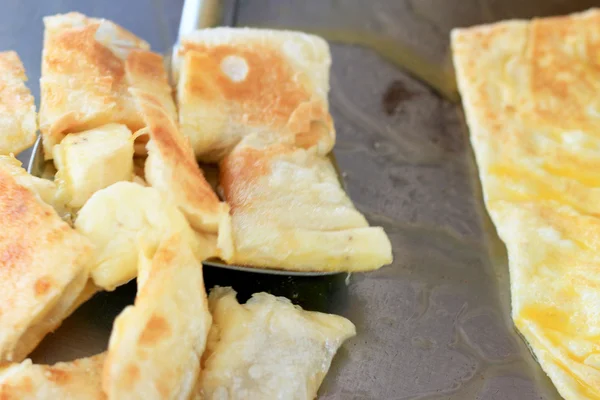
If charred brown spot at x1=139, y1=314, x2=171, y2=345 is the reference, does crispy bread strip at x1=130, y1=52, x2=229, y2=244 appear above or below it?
above

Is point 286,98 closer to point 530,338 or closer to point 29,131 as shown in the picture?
point 29,131

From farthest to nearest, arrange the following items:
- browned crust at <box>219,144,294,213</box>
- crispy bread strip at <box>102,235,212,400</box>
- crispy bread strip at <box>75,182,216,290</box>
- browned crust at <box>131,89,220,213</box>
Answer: browned crust at <box>219,144,294,213</box>
browned crust at <box>131,89,220,213</box>
crispy bread strip at <box>75,182,216,290</box>
crispy bread strip at <box>102,235,212,400</box>

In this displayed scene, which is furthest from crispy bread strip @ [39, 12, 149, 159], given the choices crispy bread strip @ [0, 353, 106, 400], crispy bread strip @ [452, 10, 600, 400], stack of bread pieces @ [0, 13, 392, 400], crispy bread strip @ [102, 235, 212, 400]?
crispy bread strip @ [452, 10, 600, 400]

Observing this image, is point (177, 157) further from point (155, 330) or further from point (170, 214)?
point (155, 330)

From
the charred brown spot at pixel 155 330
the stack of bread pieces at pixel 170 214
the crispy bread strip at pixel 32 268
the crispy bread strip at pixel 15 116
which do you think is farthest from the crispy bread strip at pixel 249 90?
the charred brown spot at pixel 155 330

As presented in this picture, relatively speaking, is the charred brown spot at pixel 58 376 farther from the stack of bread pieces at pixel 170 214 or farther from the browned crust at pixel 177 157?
the browned crust at pixel 177 157

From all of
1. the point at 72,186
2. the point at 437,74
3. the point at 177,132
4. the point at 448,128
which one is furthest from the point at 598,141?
the point at 72,186

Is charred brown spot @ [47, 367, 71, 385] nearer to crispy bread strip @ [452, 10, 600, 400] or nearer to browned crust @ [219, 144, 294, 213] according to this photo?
browned crust @ [219, 144, 294, 213]

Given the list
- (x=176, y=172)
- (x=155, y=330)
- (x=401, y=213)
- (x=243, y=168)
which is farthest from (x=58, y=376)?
(x=401, y=213)
